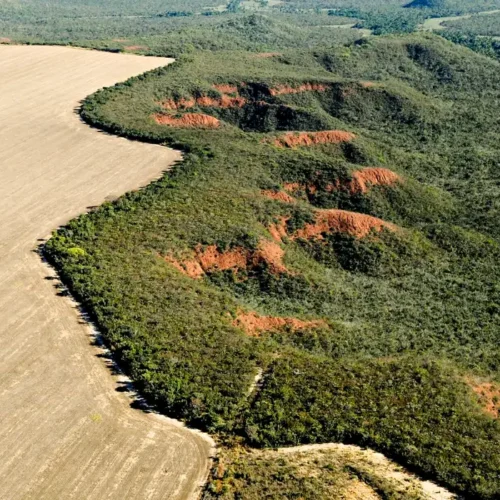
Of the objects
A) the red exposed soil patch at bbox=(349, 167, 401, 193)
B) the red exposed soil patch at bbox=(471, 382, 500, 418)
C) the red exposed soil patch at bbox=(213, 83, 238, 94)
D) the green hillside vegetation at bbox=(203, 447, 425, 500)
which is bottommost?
the red exposed soil patch at bbox=(349, 167, 401, 193)

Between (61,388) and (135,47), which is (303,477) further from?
(135,47)

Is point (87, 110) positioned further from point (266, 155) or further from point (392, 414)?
point (392, 414)

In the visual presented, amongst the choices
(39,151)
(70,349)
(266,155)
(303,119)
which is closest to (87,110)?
(39,151)

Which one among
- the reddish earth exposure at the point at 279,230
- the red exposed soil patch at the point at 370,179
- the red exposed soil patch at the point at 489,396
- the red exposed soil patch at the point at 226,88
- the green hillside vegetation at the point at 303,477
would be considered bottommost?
the red exposed soil patch at the point at 370,179

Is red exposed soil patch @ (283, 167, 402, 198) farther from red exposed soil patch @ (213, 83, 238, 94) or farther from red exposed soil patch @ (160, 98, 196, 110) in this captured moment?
red exposed soil patch @ (213, 83, 238, 94)

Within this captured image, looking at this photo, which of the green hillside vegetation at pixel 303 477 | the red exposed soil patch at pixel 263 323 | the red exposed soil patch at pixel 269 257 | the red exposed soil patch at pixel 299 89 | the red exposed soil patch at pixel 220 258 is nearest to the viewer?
the green hillside vegetation at pixel 303 477

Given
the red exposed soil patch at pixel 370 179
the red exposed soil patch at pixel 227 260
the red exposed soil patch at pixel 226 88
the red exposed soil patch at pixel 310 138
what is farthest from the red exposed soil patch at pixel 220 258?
the red exposed soil patch at pixel 226 88

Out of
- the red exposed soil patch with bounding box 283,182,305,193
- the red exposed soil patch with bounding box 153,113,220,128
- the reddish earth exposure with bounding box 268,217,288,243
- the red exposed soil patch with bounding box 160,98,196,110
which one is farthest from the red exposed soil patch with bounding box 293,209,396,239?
the red exposed soil patch with bounding box 160,98,196,110

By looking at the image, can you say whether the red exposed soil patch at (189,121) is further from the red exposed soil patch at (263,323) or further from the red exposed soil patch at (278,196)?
the red exposed soil patch at (263,323)
